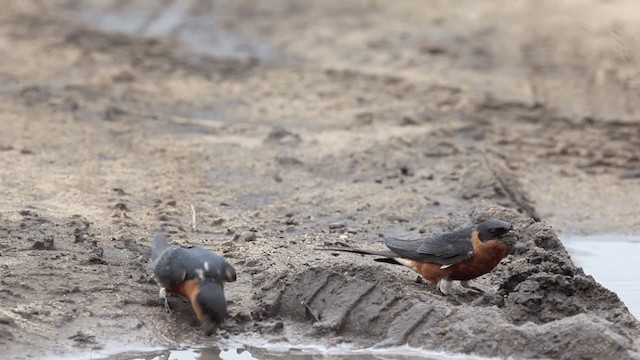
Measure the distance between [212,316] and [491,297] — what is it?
5.04ft

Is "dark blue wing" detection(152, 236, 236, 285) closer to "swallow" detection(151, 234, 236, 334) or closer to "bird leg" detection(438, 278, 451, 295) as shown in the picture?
"swallow" detection(151, 234, 236, 334)

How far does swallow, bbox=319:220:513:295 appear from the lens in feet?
22.4

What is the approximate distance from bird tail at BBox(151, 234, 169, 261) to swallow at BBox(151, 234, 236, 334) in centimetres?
43

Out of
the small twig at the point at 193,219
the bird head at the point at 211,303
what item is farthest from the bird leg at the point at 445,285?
the small twig at the point at 193,219

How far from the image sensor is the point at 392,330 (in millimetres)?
6574

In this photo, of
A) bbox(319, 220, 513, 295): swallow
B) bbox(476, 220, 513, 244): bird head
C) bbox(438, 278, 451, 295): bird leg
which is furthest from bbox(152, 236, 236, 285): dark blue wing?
bbox(476, 220, 513, 244): bird head

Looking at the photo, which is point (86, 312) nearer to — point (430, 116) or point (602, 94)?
point (430, 116)

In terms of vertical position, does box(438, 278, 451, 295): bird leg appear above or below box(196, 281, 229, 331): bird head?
below

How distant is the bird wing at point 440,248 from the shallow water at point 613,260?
3.63 ft

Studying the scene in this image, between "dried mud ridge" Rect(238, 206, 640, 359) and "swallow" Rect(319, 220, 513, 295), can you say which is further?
"swallow" Rect(319, 220, 513, 295)

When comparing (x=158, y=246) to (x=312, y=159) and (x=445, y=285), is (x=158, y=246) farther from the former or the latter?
(x=312, y=159)

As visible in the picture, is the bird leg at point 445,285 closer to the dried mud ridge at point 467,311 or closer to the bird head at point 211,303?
the dried mud ridge at point 467,311

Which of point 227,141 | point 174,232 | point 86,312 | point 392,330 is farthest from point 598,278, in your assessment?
point 227,141

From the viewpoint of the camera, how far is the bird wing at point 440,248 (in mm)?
6906
